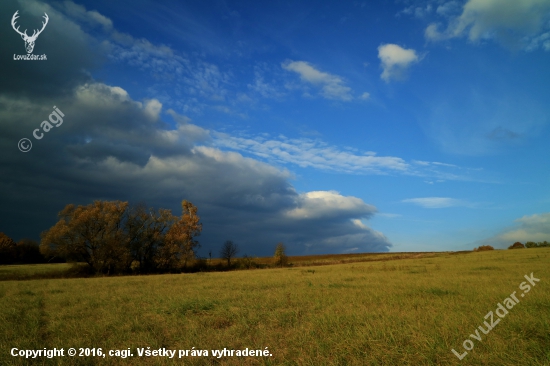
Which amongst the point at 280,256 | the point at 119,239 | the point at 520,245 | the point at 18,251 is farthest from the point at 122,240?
the point at 520,245

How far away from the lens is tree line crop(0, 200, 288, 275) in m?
50.4

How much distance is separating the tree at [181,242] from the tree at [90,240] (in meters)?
6.40

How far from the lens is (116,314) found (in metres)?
11.5

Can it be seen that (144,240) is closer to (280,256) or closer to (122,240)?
(122,240)

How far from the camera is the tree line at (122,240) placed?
50375mm

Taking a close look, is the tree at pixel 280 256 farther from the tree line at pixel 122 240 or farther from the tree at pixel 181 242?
the tree at pixel 181 242

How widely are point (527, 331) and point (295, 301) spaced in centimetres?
770

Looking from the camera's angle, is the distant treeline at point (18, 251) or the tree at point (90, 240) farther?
the distant treeline at point (18, 251)

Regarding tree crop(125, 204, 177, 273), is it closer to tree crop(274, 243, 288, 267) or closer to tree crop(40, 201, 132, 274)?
tree crop(40, 201, 132, 274)

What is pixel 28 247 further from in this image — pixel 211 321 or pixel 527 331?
pixel 527 331

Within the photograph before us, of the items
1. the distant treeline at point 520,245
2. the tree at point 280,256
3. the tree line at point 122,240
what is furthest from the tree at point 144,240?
the distant treeline at point 520,245

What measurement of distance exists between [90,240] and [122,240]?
4.80 meters

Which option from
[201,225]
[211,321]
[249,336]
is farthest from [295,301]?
[201,225]

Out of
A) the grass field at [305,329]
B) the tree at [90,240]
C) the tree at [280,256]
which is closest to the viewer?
the grass field at [305,329]
